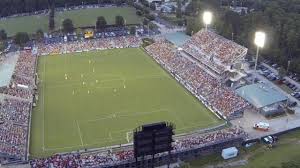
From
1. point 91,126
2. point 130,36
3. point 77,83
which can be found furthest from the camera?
point 130,36

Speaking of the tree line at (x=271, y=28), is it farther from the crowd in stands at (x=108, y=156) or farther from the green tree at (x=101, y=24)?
the crowd in stands at (x=108, y=156)

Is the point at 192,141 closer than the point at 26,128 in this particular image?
Yes

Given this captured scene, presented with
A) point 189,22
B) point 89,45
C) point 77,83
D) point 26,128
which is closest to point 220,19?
point 189,22

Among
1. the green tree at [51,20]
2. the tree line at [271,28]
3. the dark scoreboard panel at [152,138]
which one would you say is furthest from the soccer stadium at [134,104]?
the green tree at [51,20]

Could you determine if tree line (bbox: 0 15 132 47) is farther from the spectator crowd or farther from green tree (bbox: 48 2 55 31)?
green tree (bbox: 48 2 55 31)

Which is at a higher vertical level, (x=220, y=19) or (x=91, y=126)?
(x=220, y=19)

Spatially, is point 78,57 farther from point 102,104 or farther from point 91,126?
point 91,126
